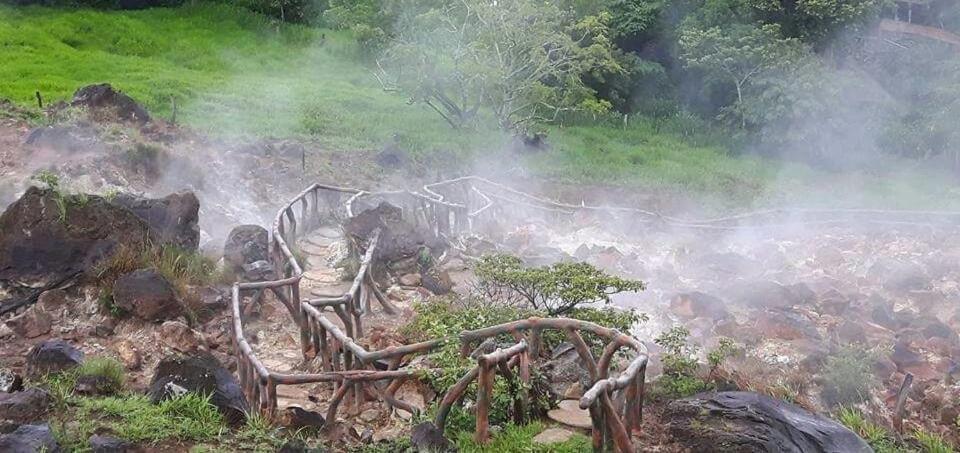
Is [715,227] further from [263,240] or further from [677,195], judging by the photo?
[263,240]

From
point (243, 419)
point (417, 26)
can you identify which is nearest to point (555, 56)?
point (417, 26)

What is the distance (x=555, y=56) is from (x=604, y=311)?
13177mm

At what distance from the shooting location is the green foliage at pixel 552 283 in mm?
7184

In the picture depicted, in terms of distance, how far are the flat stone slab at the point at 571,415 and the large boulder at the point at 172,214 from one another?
4585mm

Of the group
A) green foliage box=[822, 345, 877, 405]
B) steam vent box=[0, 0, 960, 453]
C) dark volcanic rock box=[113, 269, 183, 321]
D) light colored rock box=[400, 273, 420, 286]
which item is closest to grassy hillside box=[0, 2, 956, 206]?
steam vent box=[0, 0, 960, 453]

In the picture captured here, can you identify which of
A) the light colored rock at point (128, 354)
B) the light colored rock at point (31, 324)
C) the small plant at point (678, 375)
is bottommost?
the light colored rock at point (128, 354)

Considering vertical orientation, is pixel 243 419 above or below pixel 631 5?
below

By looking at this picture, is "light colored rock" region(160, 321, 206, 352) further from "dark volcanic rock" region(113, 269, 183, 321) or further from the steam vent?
"dark volcanic rock" region(113, 269, 183, 321)

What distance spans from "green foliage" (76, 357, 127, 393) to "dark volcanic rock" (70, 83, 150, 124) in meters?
8.11

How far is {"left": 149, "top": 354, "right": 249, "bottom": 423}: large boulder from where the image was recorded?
5676mm

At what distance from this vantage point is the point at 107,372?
20.2 ft

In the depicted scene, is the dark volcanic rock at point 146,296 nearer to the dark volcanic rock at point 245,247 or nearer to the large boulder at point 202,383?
the dark volcanic rock at point 245,247

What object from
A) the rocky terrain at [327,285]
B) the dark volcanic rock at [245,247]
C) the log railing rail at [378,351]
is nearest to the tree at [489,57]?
the rocky terrain at [327,285]

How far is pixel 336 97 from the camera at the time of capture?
63.9 ft
